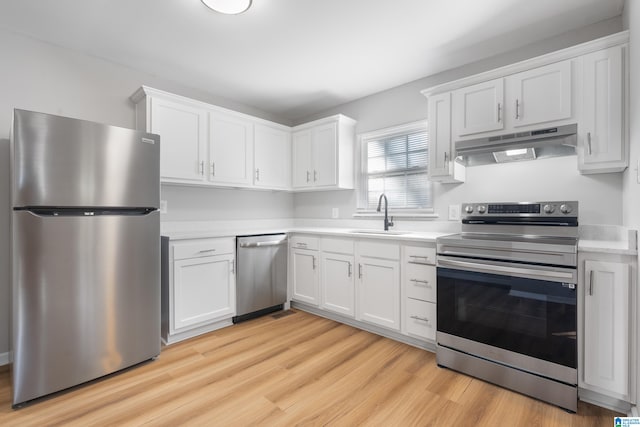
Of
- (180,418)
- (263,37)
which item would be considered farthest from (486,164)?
(180,418)

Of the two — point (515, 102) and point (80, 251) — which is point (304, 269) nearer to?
point (80, 251)

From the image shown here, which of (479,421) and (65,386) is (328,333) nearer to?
(479,421)

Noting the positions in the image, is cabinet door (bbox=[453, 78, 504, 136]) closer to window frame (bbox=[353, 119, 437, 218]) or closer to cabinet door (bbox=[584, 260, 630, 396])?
window frame (bbox=[353, 119, 437, 218])

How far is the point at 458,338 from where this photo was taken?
2.10 metres

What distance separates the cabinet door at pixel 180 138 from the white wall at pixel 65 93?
329 mm

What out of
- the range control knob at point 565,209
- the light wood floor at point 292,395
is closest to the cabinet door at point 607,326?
the light wood floor at point 292,395

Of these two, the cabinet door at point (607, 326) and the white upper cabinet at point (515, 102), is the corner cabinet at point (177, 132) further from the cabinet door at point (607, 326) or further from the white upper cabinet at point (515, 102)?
the cabinet door at point (607, 326)

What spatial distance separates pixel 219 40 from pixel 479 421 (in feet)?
10.2

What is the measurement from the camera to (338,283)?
2990 mm

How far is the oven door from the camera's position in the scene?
67.8 inches

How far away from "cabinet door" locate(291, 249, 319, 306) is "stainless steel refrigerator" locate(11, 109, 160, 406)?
4.80 feet

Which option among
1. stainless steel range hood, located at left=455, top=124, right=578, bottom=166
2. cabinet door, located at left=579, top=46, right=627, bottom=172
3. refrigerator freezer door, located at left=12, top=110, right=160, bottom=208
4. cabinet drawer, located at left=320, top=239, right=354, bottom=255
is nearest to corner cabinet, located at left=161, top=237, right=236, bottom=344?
refrigerator freezer door, located at left=12, top=110, right=160, bottom=208

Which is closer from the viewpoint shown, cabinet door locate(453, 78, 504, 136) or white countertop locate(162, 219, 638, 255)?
white countertop locate(162, 219, 638, 255)

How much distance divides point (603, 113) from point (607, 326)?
1.30m
